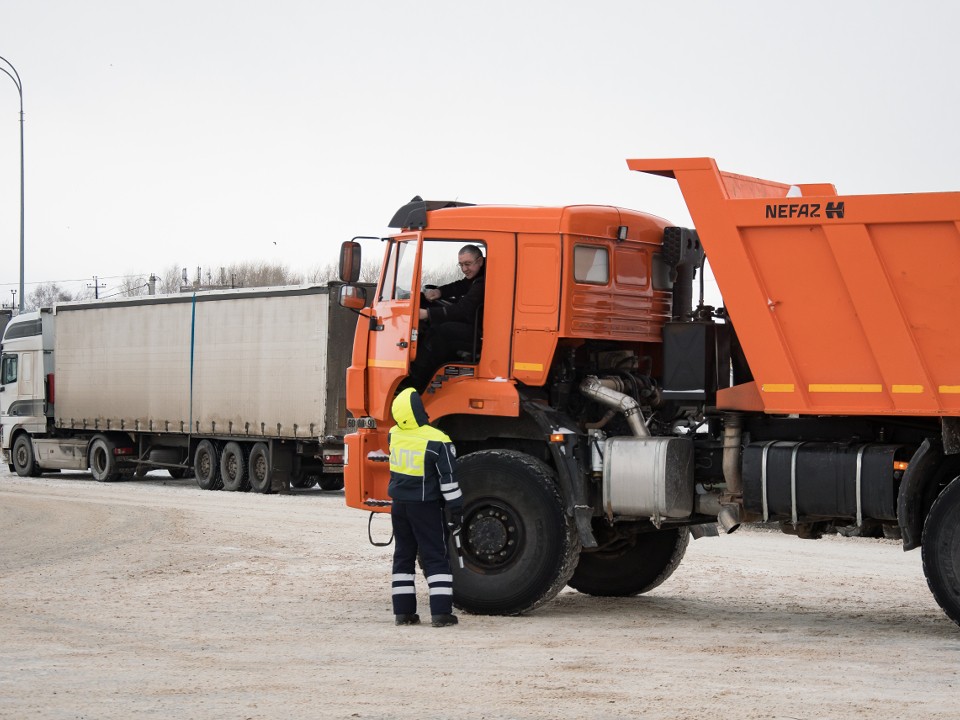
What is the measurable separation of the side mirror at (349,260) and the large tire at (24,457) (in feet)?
70.1

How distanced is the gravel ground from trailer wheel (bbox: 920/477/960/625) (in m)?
0.33

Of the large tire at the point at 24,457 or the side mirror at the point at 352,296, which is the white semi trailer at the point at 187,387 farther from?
the side mirror at the point at 352,296

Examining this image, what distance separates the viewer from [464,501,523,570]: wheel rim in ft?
34.1

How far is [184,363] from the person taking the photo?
2623 centimetres

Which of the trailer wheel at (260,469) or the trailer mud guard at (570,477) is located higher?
the trailer mud guard at (570,477)

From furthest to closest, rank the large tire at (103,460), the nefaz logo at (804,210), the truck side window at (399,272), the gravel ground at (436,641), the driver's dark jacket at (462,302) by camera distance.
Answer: the large tire at (103,460) → the truck side window at (399,272) → the driver's dark jacket at (462,302) → the nefaz logo at (804,210) → the gravel ground at (436,641)

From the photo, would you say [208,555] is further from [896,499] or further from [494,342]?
[896,499]

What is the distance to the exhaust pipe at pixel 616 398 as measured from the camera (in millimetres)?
10477

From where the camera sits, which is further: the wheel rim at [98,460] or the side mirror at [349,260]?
the wheel rim at [98,460]

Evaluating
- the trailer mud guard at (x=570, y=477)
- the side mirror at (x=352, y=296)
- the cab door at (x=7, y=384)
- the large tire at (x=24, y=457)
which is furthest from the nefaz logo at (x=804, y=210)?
the cab door at (x=7, y=384)

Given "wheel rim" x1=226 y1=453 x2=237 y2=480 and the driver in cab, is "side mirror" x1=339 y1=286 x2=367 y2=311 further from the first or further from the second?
"wheel rim" x1=226 y1=453 x2=237 y2=480

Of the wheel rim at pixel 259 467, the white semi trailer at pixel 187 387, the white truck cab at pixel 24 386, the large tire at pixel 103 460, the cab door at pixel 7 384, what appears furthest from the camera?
the cab door at pixel 7 384

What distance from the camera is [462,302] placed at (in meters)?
10.8

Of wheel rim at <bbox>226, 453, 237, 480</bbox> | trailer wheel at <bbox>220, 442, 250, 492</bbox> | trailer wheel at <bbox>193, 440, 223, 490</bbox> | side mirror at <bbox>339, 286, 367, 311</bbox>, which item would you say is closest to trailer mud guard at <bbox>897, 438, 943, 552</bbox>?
side mirror at <bbox>339, 286, 367, 311</bbox>
